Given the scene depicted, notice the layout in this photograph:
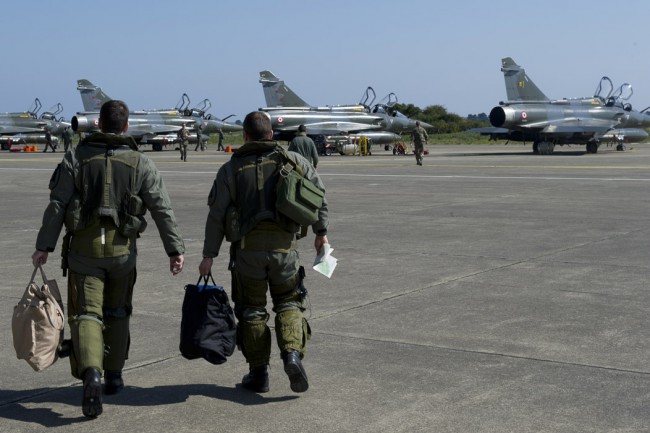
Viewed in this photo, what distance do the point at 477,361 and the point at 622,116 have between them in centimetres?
4650

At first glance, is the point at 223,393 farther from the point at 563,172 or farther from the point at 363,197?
the point at 563,172

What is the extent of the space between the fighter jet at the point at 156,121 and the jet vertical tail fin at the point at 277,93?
5.90 meters

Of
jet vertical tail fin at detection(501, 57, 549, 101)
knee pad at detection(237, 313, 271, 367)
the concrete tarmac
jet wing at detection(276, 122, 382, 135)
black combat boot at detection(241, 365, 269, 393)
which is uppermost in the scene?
jet vertical tail fin at detection(501, 57, 549, 101)

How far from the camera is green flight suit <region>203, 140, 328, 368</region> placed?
18.3 feet

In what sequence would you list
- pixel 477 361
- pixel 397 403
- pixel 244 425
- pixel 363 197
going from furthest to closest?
1. pixel 363 197
2. pixel 477 361
3. pixel 397 403
4. pixel 244 425

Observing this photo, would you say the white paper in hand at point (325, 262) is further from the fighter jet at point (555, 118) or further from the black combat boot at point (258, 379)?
the fighter jet at point (555, 118)

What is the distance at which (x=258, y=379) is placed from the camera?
5.66 metres

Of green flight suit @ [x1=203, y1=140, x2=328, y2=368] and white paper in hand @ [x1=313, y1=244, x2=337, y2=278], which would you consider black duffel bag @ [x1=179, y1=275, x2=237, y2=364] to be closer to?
green flight suit @ [x1=203, y1=140, x2=328, y2=368]

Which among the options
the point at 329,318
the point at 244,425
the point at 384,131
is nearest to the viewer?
the point at 244,425

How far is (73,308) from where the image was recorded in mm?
5453

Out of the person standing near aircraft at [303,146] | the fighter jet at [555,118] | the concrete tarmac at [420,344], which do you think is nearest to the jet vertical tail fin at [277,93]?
the fighter jet at [555,118]

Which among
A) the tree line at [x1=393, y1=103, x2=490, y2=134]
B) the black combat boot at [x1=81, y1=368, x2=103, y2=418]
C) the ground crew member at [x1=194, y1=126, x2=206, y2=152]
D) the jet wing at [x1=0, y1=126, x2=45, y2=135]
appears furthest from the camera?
the tree line at [x1=393, y1=103, x2=490, y2=134]

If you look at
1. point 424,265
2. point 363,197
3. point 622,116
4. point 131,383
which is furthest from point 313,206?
point 622,116

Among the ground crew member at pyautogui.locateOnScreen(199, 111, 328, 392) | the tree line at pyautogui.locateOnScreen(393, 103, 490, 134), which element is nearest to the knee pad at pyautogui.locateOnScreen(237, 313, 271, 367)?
the ground crew member at pyautogui.locateOnScreen(199, 111, 328, 392)
